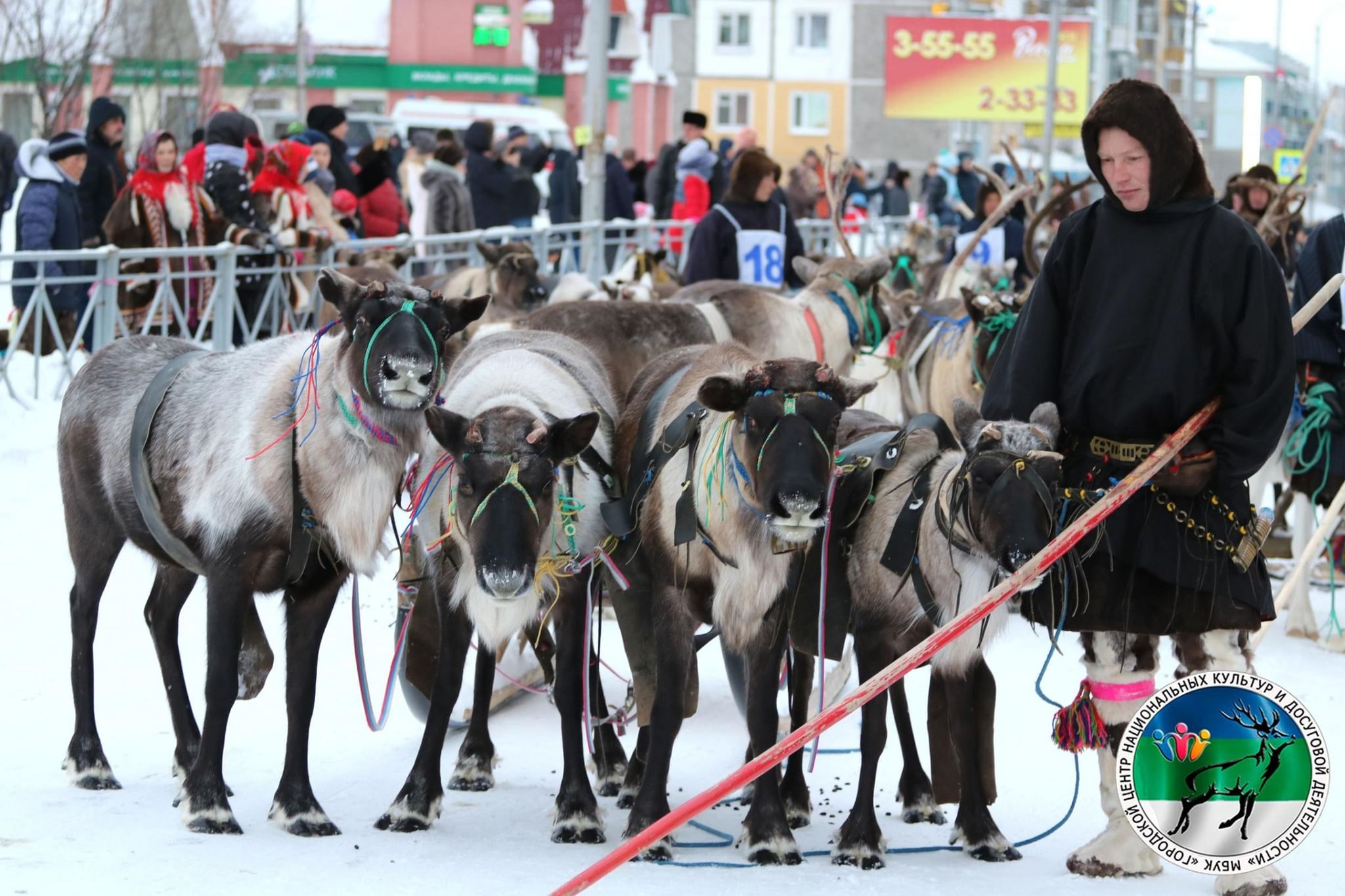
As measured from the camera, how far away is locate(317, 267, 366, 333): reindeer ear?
15.0 feet

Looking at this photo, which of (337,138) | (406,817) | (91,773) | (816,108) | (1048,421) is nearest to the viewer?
(1048,421)

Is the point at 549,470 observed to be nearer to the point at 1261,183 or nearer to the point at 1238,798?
the point at 1238,798

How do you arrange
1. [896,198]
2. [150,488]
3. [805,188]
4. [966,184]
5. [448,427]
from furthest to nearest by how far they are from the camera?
[896,198] → [966,184] → [805,188] → [150,488] → [448,427]

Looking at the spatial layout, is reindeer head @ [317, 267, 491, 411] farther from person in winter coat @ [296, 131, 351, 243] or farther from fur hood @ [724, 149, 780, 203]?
person in winter coat @ [296, 131, 351, 243]

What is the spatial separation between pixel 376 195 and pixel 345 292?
931cm

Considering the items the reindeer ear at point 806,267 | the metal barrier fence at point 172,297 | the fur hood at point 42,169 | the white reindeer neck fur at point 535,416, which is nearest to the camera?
the white reindeer neck fur at point 535,416

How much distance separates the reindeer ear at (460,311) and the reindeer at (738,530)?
0.66 metres

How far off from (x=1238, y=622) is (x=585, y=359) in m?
2.53

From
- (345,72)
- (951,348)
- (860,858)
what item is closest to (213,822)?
(860,858)

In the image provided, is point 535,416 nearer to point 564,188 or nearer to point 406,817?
point 406,817

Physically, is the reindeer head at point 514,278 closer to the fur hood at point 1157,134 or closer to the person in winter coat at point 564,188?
the fur hood at point 1157,134

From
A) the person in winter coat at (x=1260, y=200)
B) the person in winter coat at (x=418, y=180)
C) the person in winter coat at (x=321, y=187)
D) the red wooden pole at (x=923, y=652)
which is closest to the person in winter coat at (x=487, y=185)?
the person in winter coat at (x=418, y=180)

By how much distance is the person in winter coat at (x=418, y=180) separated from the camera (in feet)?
49.5
